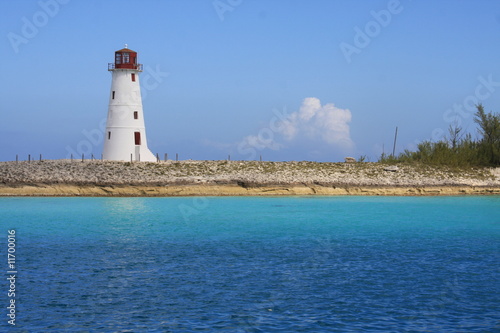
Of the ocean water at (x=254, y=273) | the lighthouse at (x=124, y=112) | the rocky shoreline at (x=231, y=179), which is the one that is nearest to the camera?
the ocean water at (x=254, y=273)

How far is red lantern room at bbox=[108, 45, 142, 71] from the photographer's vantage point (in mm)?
57406

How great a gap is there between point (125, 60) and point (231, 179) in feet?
47.8

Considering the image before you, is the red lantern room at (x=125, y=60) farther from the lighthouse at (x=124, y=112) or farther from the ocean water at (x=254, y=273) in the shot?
the ocean water at (x=254, y=273)

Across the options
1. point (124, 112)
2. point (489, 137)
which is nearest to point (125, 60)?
point (124, 112)

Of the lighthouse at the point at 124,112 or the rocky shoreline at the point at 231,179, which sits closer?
the rocky shoreline at the point at 231,179

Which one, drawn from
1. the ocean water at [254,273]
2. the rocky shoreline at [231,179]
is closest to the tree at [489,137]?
the rocky shoreline at [231,179]

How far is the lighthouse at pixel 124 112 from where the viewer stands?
57.1 metres

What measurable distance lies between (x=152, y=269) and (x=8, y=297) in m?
5.11

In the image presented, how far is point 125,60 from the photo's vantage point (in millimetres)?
57531

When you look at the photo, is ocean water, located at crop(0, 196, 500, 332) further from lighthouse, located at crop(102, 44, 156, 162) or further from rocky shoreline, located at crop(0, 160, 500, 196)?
lighthouse, located at crop(102, 44, 156, 162)

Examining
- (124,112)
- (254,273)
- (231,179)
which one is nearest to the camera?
(254,273)

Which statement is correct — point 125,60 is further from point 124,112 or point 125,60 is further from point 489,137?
point 489,137

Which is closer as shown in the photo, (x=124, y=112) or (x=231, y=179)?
(x=231, y=179)

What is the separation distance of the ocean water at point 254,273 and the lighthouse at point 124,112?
20434 millimetres
